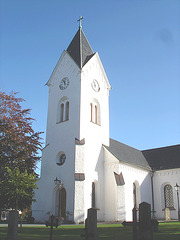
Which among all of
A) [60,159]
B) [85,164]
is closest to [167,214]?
[85,164]

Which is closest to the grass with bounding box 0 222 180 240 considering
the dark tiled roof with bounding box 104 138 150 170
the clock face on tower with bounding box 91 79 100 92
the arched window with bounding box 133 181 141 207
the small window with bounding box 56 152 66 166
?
the small window with bounding box 56 152 66 166

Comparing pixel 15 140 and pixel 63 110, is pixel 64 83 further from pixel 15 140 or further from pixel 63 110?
pixel 15 140

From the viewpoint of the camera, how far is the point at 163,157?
36.5m

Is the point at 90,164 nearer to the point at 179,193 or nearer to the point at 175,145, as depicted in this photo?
the point at 179,193

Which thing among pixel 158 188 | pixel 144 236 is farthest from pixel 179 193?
pixel 144 236

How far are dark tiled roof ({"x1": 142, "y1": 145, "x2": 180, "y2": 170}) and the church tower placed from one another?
10.7 m

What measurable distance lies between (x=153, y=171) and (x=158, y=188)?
2353 millimetres

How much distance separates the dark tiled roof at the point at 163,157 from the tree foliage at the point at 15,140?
1796 cm

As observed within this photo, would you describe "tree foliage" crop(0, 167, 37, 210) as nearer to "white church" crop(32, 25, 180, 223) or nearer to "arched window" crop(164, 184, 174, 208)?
"white church" crop(32, 25, 180, 223)

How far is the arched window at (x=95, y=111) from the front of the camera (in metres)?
29.0

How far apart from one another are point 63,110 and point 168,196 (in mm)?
17717

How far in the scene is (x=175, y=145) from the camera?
127ft

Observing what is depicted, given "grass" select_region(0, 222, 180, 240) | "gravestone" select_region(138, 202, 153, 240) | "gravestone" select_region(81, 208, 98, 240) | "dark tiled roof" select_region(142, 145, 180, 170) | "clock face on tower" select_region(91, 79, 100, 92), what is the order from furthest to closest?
"dark tiled roof" select_region(142, 145, 180, 170)
"clock face on tower" select_region(91, 79, 100, 92)
"grass" select_region(0, 222, 180, 240)
"gravestone" select_region(138, 202, 153, 240)
"gravestone" select_region(81, 208, 98, 240)

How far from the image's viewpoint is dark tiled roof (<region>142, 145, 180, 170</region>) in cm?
3408
